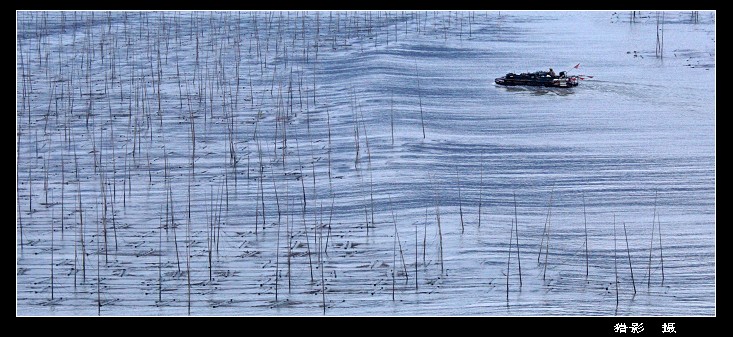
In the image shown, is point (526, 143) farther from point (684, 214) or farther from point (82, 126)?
point (82, 126)

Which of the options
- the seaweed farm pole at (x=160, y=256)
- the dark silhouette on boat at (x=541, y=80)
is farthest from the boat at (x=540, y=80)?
the seaweed farm pole at (x=160, y=256)

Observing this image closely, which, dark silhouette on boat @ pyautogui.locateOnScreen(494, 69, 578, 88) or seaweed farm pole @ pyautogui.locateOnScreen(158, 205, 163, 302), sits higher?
dark silhouette on boat @ pyautogui.locateOnScreen(494, 69, 578, 88)

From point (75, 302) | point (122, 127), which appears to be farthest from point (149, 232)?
point (122, 127)

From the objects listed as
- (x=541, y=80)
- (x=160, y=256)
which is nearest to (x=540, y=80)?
(x=541, y=80)

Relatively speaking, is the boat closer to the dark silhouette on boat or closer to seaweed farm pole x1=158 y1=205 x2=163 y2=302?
the dark silhouette on boat

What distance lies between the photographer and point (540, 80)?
6582mm

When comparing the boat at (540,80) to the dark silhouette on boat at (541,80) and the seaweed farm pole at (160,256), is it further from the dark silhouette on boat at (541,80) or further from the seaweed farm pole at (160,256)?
the seaweed farm pole at (160,256)

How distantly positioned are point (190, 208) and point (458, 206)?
1.17 meters

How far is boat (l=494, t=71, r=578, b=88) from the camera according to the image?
258 inches

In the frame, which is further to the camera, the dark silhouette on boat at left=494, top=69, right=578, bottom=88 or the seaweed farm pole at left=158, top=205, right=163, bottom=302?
the dark silhouette on boat at left=494, top=69, right=578, bottom=88

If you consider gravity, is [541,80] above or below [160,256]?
above

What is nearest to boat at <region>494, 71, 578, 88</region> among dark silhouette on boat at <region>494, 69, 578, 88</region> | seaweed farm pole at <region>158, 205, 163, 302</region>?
dark silhouette on boat at <region>494, 69, 578, 88</region>

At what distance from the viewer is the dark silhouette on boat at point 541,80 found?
6562 millimetres

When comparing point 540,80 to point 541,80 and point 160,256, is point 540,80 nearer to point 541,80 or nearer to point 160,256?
point 541,80
